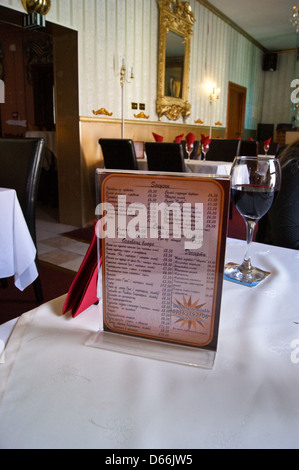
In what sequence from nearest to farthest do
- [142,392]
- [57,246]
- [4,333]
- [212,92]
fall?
[142,392] → [4,333] → [57,246] → [212,92]

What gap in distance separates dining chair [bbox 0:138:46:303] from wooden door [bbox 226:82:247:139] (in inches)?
266

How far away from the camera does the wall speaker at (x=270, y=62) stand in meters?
8.85

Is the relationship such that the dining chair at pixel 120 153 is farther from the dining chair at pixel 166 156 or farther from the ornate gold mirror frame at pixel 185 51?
the ornate gold mirror frame at pixel 185 51

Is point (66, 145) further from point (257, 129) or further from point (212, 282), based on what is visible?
point (257, 129)

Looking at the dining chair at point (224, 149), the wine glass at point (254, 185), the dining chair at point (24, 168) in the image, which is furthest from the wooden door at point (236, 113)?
the wine glass at point (254, 185)

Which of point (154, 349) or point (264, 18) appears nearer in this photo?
point (154, 349)

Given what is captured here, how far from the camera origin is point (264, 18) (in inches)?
264

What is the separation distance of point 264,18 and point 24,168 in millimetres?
6718

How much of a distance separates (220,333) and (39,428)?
0.24 m

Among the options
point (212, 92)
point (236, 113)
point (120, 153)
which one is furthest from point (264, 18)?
point (120, 153)

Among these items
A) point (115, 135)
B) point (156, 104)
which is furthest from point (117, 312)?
point (156, 104)

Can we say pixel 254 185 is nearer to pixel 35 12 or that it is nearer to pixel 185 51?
pixel 35 12

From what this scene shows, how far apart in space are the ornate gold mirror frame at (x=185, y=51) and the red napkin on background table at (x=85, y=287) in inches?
195

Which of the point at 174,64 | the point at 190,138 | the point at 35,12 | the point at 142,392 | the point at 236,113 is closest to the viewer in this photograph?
the point at 142,392
